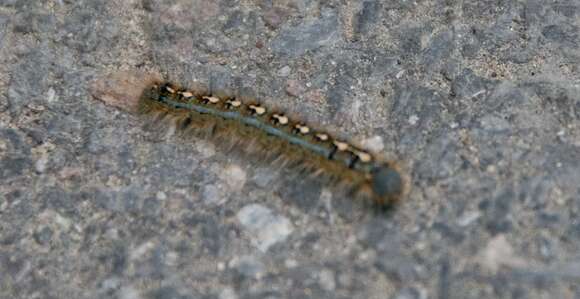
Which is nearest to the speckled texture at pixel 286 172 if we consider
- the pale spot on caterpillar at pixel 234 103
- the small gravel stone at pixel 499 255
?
the small gravel stone at pixel 499 255

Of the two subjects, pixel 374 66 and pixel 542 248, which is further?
pixel 374 66

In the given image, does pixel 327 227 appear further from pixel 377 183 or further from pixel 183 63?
pixel 183 63

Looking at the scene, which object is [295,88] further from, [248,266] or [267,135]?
[248,266]

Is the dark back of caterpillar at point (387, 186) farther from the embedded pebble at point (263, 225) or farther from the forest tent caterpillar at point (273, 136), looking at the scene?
the embedded pebble at point (263, 225)

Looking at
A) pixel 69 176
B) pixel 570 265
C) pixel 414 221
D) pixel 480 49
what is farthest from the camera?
pixel 480 49

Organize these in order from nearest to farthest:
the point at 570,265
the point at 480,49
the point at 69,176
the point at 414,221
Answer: the point at 570,265
the point at 414,221
the point at 69,176
the point at 480,49

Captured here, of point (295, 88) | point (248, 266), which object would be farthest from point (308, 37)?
point (248, 266)

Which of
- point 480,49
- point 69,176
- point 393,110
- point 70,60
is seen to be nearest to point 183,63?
point 70,60
